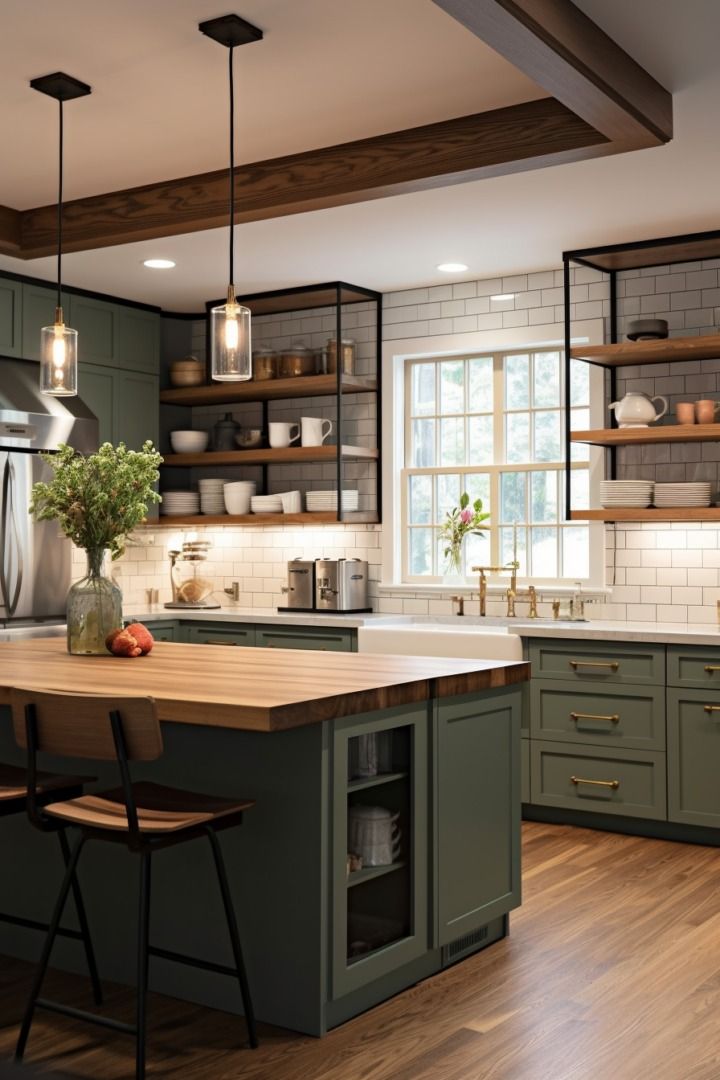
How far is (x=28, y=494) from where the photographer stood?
6180 mm

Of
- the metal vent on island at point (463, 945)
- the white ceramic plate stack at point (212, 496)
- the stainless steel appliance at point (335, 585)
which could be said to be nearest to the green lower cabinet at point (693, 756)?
the metal vent on island at point (463, 945)

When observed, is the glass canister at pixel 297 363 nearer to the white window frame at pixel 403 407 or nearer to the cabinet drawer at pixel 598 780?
the white window frame at pixel 403 407

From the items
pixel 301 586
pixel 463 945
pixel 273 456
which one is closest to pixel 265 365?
pixel 273 456

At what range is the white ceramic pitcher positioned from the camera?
5.70 meters

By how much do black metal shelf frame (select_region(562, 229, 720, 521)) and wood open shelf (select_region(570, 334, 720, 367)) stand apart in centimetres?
Answer: 9

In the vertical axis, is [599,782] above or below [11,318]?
below

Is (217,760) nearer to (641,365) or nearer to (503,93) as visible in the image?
(503,93)

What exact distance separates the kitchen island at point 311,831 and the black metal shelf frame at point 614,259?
2.42 meters

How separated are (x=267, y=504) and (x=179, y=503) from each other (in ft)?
2.11

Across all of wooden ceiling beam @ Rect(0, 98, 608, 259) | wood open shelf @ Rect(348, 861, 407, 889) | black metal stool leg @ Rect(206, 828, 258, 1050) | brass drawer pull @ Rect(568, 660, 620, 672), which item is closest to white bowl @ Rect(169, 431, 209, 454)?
wooden ceiling beam @ Rect(0, 98, 608, 259)

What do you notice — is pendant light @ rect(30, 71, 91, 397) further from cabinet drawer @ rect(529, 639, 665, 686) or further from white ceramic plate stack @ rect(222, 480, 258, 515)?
white ceramic plate stack @ rect(222, 480, 258, 515)

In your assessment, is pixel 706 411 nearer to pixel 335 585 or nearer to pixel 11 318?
pixel 335 585

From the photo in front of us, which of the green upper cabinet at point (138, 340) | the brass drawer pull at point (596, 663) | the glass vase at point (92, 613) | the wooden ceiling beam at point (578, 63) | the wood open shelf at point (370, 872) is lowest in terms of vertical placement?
the wood open shelf at point (370, 872)

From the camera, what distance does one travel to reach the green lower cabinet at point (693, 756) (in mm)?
5109
